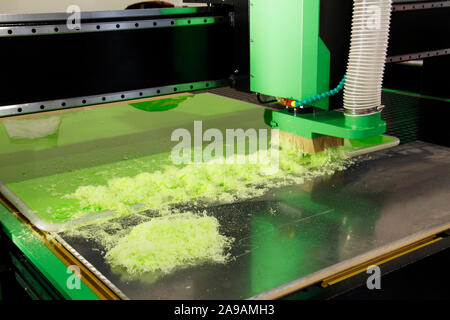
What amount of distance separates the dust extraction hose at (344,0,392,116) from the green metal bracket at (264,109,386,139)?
30 millimetres

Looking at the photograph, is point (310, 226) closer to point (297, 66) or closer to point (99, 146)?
point (297, 66)

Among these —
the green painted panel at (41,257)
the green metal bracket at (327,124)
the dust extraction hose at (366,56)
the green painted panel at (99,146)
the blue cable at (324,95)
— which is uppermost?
the dust extraction hose at (366,56)

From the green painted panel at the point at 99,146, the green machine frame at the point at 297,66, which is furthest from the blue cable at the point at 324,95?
the green painted panel at the point at 99,146

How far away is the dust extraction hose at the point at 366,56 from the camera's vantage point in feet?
4.40

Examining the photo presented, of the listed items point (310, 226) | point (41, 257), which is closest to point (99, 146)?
point (41, 257)

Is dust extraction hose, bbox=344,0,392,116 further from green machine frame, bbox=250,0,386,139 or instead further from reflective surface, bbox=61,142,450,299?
reflective surface, bbox=61,142,450,299

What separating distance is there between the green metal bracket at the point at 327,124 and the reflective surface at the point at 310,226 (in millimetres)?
160

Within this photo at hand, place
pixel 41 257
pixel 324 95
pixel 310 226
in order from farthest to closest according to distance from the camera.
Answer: pixel 324 95
pixel 310 226
pixel 41 257

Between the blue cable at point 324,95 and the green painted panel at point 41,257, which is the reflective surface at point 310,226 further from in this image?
the blue cable at point 324,95

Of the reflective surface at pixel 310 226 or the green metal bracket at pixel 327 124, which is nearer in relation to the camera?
the reflective surface at pixel 310 226

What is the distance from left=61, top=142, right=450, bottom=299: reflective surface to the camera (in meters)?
1.00

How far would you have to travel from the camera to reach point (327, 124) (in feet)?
4.85

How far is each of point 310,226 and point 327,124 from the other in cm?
37
